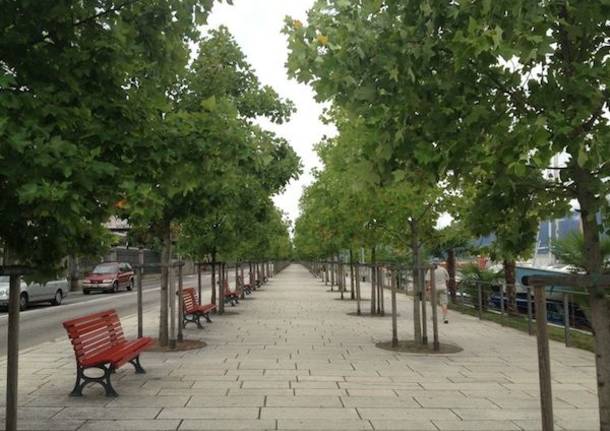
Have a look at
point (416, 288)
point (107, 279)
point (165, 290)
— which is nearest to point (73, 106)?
point (165, 290)

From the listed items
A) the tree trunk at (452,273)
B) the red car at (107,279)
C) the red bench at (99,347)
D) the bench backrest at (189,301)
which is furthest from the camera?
the red car at (107,279)

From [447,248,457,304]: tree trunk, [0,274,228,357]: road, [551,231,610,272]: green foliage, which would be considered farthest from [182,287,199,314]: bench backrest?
[447,248,457,304]: tree trunk

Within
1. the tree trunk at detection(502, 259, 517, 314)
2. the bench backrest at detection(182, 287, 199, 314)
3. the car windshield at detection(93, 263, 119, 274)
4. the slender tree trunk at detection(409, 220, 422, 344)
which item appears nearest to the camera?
the slender tree trunk at detection(409, 220, 422, 344)

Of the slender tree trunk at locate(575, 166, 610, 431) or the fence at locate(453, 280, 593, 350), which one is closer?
the slender tree trunk at locate(575, 166, 610, 431)

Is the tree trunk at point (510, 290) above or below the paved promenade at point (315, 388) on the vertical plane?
above

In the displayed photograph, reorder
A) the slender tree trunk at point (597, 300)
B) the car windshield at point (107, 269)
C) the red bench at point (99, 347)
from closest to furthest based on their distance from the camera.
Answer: the slender tree trunk at point (597, 300)
the red bench at point (99, 347)
the car windshield at point (107, 269)

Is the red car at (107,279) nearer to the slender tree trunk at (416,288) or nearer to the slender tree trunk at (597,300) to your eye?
the slender tree trunk at (416,288)

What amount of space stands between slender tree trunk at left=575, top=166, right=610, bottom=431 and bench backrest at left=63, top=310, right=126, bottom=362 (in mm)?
5545

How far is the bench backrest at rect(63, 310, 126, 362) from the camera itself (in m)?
7.64

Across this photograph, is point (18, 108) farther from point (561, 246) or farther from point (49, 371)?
point (561, 246)

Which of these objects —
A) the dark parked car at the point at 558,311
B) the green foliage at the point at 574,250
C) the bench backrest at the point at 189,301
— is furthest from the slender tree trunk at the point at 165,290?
the green foliage at the point at 574,250

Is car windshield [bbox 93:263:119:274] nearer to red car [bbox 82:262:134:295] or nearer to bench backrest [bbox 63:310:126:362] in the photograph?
red car [bbox 82:262:134:295]

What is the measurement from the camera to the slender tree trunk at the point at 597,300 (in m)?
4.42

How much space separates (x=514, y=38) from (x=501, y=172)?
0.93 meters
